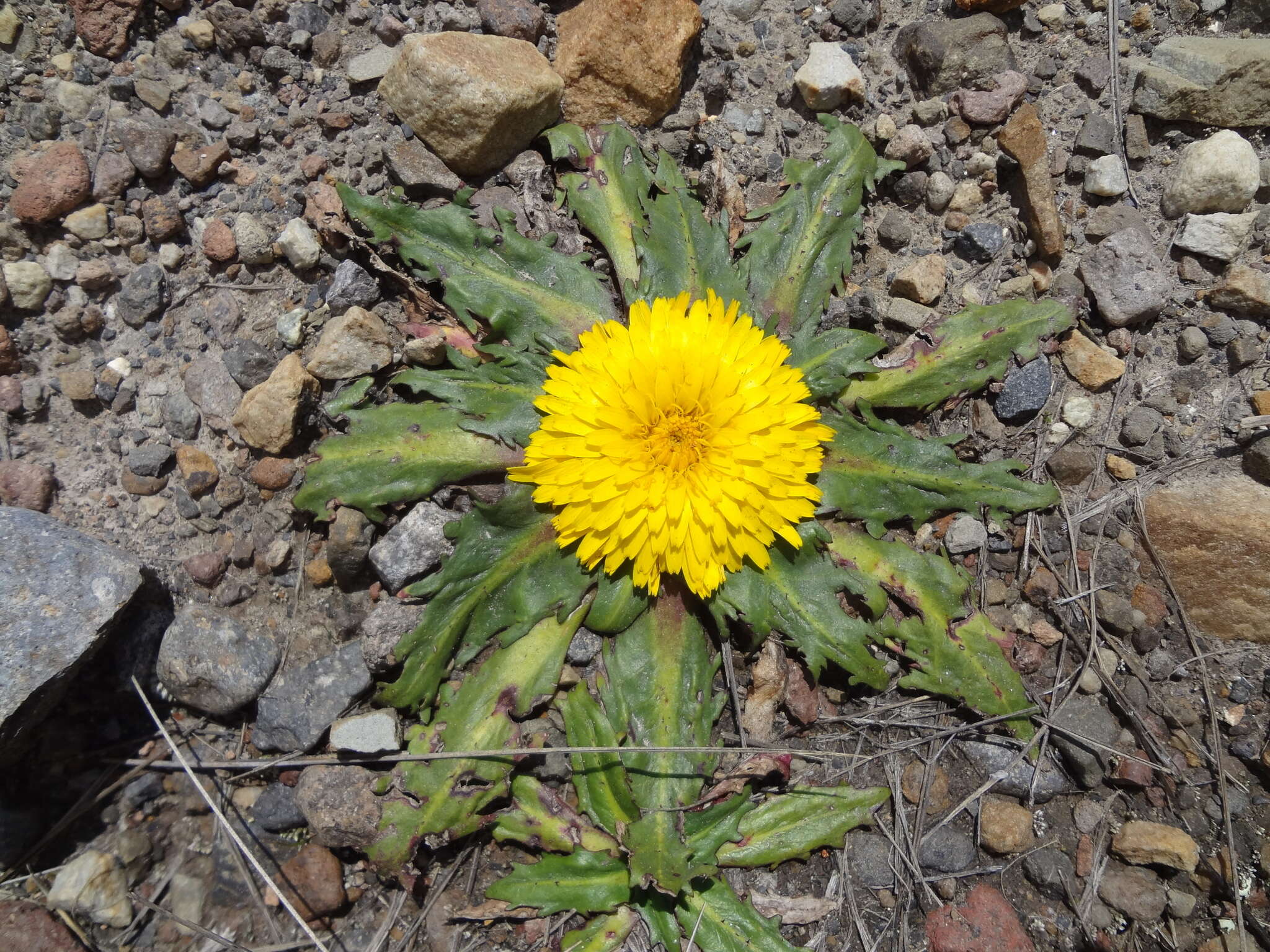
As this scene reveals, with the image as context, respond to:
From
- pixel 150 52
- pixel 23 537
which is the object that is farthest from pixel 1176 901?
pixel 150 52

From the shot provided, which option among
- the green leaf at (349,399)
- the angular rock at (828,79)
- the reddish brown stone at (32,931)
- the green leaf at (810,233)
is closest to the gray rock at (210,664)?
the reddish brown stone at (32,931)

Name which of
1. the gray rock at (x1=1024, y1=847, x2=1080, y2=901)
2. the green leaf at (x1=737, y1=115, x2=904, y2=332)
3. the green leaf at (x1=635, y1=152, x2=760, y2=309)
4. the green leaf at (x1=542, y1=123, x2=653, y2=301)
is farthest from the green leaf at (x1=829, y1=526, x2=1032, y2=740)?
the green leaf at (x1=542, y1=123, x2=653, y2=301)

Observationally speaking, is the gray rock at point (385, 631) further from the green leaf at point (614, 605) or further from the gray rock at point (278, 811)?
the green leaf at point (614, 605)

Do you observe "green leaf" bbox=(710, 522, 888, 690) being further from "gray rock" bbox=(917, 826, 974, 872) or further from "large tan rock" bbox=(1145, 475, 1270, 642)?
"large tan rock" bbox=(1145, 475, 1270, 642)

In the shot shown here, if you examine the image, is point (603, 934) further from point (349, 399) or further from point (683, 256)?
point (683, 256)

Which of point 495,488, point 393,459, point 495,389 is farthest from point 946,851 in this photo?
point 393,459
